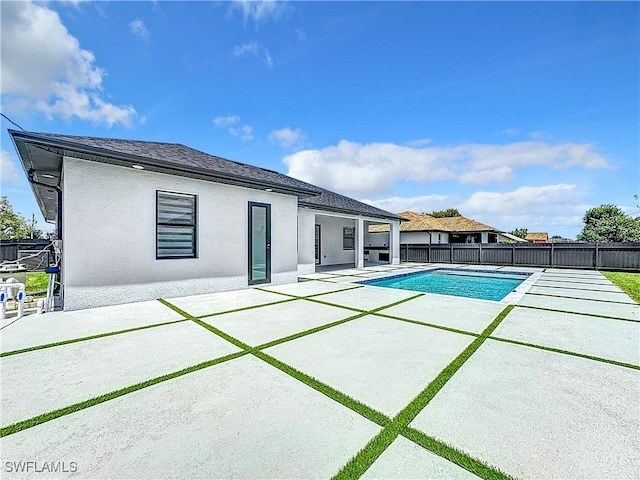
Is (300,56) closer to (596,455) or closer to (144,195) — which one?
(144,195)

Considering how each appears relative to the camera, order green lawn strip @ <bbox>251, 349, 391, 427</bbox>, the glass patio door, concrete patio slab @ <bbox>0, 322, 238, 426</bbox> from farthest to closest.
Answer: the glass patio door, concrete patio slab @ <bbox>0, 322, 238, 426</bbox>, green lawn strip @ <bbox>251, 349, 391, 427</bbox>

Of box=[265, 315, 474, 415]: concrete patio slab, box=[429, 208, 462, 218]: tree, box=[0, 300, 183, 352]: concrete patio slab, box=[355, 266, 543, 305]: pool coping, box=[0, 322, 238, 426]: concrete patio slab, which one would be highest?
box=[429, 208, 462, 218]: tree

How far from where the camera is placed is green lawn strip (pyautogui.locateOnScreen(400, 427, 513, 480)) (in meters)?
1.72

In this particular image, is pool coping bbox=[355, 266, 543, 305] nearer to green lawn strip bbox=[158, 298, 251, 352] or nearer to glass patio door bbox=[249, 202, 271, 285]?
glass patio door bbox=[249, 202, 271, 285]

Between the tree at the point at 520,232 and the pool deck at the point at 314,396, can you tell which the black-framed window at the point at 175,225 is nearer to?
the pool deck at the point at 314,396

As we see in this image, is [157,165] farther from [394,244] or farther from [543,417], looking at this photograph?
[394,244]

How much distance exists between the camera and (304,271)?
12.8m

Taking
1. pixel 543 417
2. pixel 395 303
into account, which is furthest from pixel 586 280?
pixel 543 417

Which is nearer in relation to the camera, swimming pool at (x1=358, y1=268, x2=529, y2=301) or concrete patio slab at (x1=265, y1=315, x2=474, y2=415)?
concrete patio slab at (x1=265, y1=315, x2=474, y2=415)

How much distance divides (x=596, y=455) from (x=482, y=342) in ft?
7.25

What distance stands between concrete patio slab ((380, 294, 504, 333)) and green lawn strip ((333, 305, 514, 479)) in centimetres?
152

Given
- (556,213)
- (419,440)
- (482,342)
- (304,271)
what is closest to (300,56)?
(304,271)

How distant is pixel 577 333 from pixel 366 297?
4107 mm

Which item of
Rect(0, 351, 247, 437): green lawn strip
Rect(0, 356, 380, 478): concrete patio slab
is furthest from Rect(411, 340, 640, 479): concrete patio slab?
Rect(0, 351, 247, 437): green lawn strip
